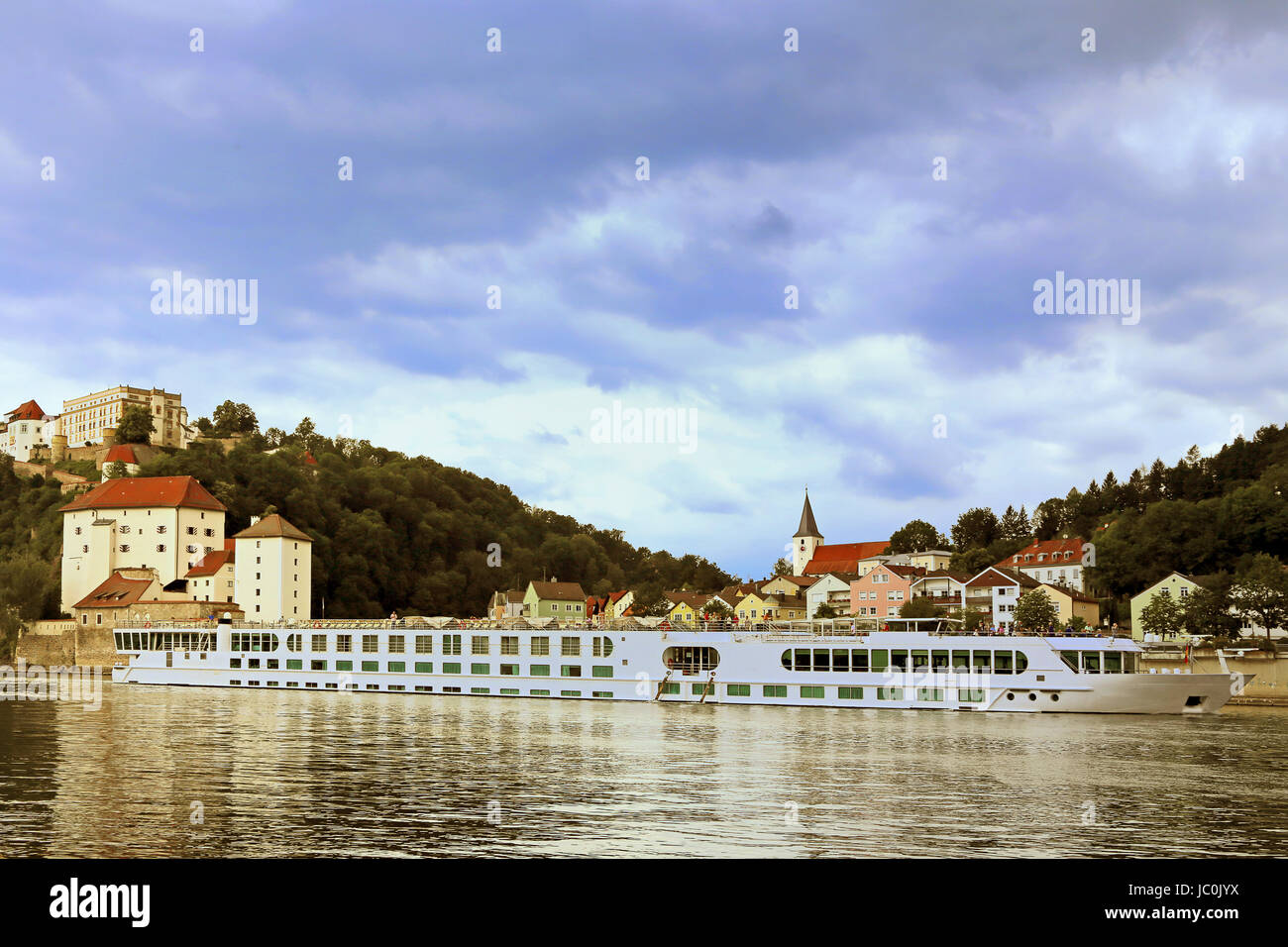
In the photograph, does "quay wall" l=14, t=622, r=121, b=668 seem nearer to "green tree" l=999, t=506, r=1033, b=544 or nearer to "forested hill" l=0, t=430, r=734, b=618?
"forested hill" l=0, t=430, r=734, b=618

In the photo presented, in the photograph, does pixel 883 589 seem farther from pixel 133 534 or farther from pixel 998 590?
pixel 133 534

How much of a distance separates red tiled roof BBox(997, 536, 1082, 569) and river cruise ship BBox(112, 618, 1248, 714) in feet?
202

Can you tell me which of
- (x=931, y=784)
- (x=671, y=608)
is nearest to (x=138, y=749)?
(x=931, y=784)

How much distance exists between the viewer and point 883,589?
117500 millimetres

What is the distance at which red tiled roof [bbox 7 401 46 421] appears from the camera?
541 feet

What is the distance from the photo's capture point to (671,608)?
132 m

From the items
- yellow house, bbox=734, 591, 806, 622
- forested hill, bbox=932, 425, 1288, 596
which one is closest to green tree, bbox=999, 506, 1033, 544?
forested hill, bbox=932, 425, 1288, 596

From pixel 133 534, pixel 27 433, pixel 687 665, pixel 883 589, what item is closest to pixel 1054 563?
pixel 883 589

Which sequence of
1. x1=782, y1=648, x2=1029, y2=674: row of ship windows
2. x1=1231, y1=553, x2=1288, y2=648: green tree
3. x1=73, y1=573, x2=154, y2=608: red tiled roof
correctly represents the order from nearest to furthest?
x1=782, y1=648, x2=1029, y2=674: row of ship windows < x1=1231, y1=553, x2=1288, y2=648: green tree < x1=73, y1=573, x2=154, y2=608: red tiled roof

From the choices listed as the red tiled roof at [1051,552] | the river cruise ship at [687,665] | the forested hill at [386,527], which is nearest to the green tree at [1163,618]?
the river cruise ship at [687,665]

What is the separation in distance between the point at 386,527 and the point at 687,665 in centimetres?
8189

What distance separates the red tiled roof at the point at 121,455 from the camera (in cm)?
13712
